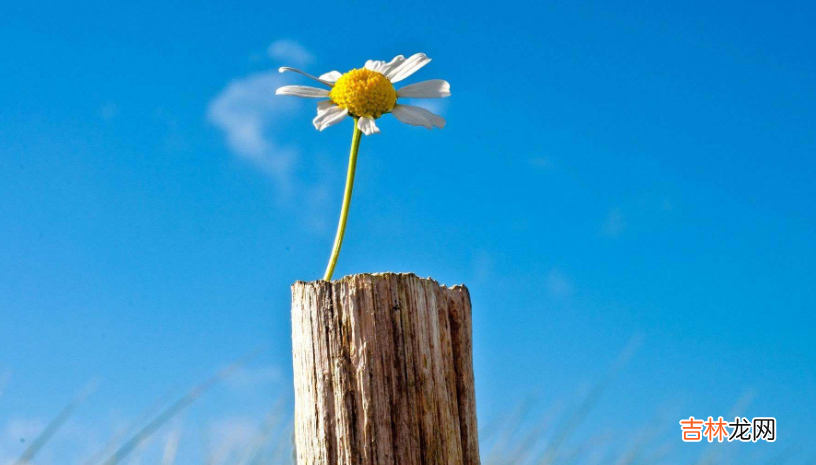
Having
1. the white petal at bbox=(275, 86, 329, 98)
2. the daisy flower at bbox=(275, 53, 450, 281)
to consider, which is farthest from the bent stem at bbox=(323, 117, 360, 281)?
the white petal at bbox=(275, 86, 329, 98)

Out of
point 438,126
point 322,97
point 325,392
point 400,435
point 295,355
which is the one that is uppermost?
point 322,97

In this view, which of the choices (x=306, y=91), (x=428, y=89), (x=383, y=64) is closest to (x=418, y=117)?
(x=428, y=89)

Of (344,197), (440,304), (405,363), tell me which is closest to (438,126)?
(344,197)

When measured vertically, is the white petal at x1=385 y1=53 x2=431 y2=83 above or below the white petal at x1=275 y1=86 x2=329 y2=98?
above

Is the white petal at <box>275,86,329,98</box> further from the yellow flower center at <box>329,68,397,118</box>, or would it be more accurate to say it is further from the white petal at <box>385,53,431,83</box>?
the white petal at <box>385,53,431,83</box>

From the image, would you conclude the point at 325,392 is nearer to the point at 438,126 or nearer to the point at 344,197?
the point at 344,197

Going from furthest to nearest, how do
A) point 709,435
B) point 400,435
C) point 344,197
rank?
point 709,435 → point 344,197 → point 400,435
